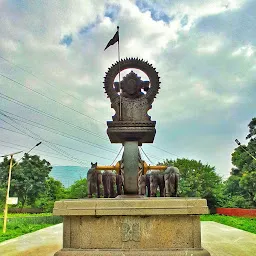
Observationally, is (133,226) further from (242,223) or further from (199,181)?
(199,181)

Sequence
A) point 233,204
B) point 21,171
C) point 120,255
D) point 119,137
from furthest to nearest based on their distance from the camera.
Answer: point 21,171
point 233,204
point 119,137
point 120,255

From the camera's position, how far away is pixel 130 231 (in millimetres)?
4836

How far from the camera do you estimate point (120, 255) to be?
15.3 feet

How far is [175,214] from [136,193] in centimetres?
216

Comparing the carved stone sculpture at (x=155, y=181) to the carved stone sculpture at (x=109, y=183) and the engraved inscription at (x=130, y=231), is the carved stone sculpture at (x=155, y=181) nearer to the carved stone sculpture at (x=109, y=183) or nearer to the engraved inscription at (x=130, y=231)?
the carved stone sculpture at (x=109, y=183)

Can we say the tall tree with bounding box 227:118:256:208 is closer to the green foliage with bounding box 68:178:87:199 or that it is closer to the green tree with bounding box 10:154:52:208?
the green foliage with bounding box 68:178:87:199

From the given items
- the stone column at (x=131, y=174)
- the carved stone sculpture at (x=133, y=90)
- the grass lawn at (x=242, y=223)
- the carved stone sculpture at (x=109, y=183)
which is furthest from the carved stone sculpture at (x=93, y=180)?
the grass lawn at (x=242, y=223)

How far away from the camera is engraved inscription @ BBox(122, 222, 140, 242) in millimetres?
4816

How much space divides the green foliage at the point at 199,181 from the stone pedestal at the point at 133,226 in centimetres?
2310

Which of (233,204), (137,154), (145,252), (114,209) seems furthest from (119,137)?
(233,204)

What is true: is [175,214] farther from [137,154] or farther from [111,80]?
[111,80]

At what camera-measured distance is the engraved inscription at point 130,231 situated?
15.8 ft

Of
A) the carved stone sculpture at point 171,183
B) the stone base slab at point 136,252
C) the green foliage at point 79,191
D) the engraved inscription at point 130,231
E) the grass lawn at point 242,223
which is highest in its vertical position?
the green foliage at point 79,191

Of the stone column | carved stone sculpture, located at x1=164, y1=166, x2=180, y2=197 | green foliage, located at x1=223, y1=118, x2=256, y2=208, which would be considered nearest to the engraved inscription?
the stone column
